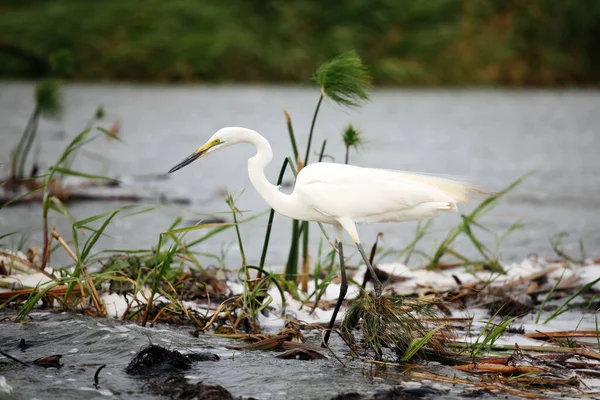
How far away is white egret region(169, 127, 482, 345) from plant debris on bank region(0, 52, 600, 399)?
0.27m

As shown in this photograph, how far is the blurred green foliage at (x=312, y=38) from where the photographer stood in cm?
4834

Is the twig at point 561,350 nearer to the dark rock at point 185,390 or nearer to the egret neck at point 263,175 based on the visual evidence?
the egret neck at point 263,175

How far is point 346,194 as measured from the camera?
454 cm

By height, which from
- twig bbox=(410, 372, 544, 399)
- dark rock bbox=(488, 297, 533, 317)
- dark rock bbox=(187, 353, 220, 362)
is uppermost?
dark rock bbox=(488, 297, 533, 317)

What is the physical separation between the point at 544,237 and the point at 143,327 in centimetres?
588

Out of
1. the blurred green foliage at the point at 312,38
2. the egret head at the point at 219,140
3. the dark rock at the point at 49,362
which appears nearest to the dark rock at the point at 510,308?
the egret head at the point at 219,140

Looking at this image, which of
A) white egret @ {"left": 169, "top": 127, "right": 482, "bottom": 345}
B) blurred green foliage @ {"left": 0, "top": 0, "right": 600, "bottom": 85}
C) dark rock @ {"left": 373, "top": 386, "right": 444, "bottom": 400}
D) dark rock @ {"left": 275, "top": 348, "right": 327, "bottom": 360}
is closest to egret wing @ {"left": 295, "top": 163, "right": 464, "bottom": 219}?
white egret @ {"left": 169, "top": 127, "right": 482, "bottom": 345}

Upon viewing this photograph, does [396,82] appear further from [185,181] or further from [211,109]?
[185,181]

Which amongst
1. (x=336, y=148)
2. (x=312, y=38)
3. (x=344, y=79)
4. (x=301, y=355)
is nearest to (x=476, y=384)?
(x=301, y=355)

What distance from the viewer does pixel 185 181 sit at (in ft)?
46.4

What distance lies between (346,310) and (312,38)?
159 ft

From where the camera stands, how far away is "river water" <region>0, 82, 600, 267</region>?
9.38m

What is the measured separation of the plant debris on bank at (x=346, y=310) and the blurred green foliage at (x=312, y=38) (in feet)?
138

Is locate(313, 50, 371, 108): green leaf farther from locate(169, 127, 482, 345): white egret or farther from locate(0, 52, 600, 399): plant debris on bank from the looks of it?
locate(169, 127, 482, 345): white egret
